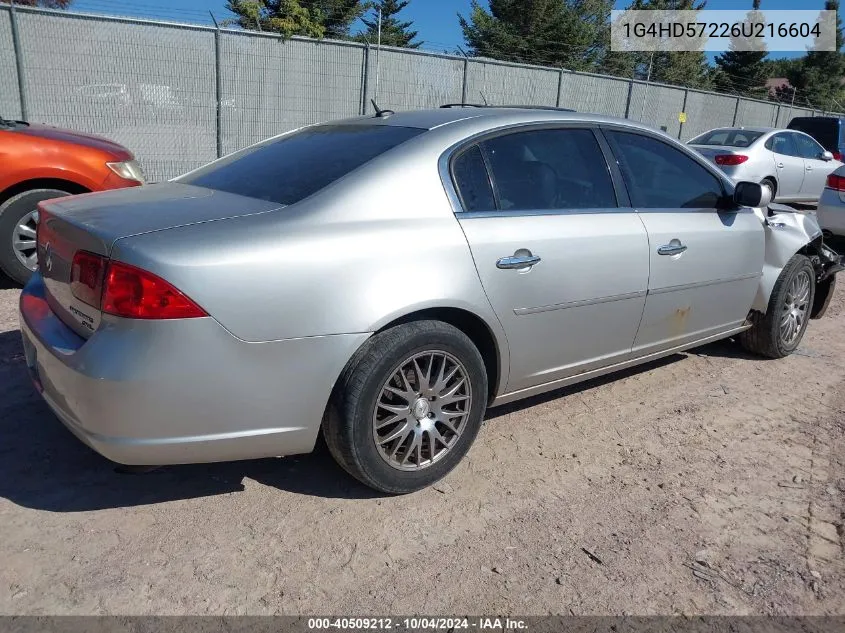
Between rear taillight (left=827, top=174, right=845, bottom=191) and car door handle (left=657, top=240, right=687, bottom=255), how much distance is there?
570cm

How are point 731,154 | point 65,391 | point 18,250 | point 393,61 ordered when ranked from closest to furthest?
1. point 65,391
2. point 18,250
3. point 731,154
4. point 393,61

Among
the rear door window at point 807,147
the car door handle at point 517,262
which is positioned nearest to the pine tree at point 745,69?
the rear door window at point 807,147

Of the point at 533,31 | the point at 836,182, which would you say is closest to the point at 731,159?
the point at 836,182

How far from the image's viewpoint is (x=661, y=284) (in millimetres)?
3697

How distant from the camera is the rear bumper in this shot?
2297mm

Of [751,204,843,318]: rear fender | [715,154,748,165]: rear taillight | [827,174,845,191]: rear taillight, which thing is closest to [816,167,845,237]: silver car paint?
[827,174,845,191]: rear taillight

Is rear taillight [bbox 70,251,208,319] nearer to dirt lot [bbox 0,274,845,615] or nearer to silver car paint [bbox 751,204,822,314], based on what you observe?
dirt lot [bbox 0,274,845,615]

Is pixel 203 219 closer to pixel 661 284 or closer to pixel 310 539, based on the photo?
pixel 310 539

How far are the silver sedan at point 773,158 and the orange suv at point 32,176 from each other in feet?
31.0

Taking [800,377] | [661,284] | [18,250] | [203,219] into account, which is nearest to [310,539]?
[203,219]

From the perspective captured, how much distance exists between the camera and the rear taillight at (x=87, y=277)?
240 centimetres

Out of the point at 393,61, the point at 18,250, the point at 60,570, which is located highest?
the point at 393,61

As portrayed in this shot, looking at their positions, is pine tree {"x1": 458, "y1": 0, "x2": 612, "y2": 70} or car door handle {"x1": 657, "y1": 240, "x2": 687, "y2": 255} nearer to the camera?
car door handle {"x1": 657, "y1": 240, "x2": 687, "y2": 255}

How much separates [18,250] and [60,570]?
12.3ft
